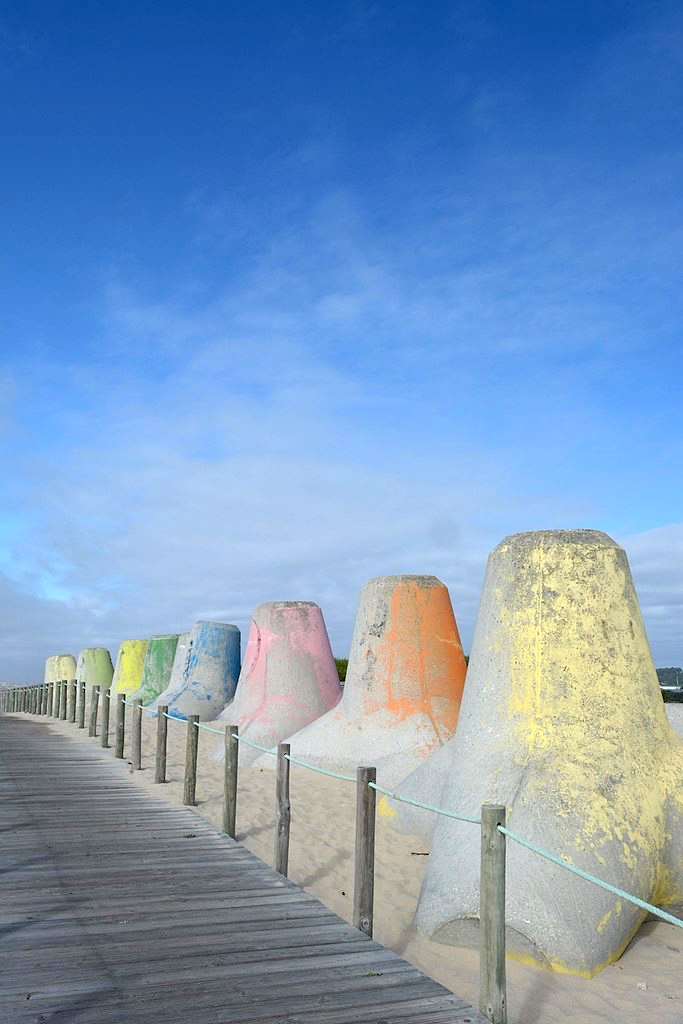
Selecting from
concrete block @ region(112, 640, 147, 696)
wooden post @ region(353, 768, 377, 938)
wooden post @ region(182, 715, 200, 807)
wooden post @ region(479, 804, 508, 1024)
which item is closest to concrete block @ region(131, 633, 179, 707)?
concrete block @ region(112, 640, 147, 696)

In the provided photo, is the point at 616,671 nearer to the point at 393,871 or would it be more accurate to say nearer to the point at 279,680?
the point at 393,871

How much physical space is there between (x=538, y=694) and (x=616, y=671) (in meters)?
0.57

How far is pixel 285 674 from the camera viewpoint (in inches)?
596

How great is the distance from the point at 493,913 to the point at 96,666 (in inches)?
1126

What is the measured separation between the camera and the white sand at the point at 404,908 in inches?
190

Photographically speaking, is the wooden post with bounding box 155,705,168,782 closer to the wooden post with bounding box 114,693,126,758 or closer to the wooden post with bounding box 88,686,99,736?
the wooden post with bounding box 114,693,126,758

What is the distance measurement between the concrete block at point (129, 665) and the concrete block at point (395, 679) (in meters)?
14.3

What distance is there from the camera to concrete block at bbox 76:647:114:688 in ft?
100

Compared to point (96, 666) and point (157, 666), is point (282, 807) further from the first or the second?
point (96, 666)

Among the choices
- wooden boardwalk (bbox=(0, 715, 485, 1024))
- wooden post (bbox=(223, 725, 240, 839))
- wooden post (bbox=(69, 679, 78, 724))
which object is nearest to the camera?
wooden boardwalk (bbox=(0, 715, 485, 1024))

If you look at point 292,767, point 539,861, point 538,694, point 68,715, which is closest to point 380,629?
point 292,767

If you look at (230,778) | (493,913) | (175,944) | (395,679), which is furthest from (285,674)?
(493,913)

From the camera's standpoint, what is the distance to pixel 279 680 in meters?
15.1

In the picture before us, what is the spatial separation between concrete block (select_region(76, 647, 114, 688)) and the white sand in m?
18.4
